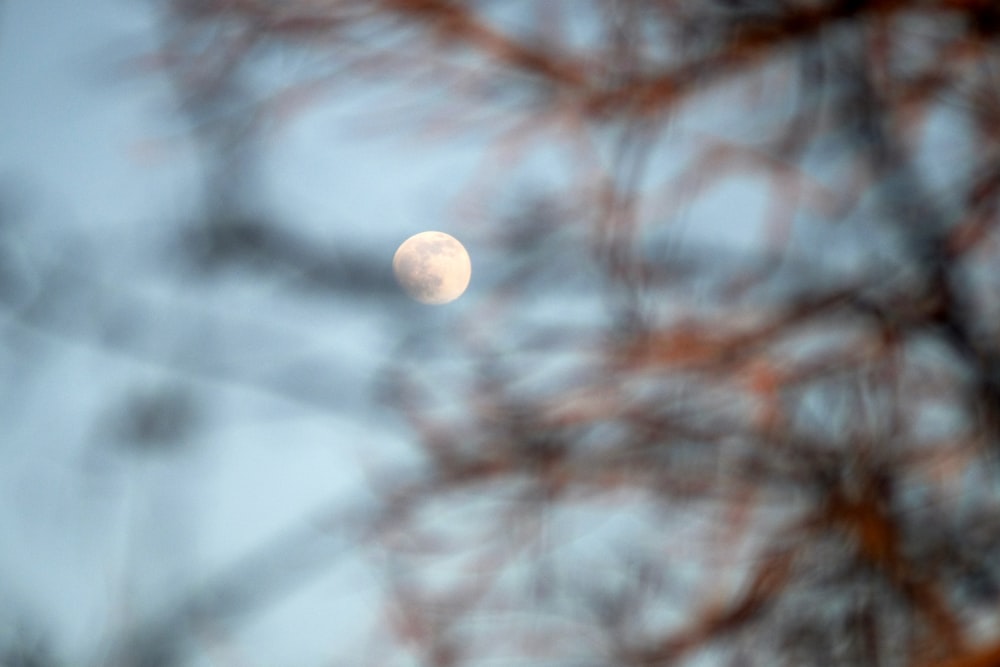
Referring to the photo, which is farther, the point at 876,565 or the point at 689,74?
the point at 689,74

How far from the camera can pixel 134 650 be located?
3.42 ft

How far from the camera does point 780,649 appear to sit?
66.4 inches

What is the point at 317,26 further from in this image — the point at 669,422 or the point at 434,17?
the point at 669,422

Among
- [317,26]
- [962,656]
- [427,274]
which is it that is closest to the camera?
[962,656]

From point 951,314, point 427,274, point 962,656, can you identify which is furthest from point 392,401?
point 962,656

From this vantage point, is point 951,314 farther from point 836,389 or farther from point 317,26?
point 317,26

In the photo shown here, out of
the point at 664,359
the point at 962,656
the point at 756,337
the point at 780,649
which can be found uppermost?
the point at 962,656

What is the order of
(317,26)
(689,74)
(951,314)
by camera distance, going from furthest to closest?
(317,26) < (689,74) < (951,314)

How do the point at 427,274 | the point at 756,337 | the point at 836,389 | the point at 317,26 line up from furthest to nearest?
1. the point at 317,26
2. the point at 756,337
3. the point at 836,389
4. the point at 427,274

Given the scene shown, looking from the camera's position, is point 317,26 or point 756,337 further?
point 317,26

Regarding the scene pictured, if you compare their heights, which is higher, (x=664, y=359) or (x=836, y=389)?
(x=836, y=389)

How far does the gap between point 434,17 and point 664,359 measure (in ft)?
2.63

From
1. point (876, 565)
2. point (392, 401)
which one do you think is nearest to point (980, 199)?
point (876, 565)

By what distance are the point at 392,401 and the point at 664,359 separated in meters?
0.49
